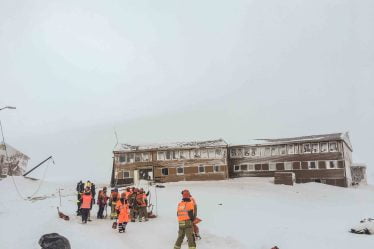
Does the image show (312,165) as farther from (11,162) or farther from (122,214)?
(11,162)

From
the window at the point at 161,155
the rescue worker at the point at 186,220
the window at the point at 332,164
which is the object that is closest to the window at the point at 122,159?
the window at the point at 161,155

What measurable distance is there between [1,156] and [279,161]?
43.4m

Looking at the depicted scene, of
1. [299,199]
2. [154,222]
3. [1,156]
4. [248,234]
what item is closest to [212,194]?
[299,199]

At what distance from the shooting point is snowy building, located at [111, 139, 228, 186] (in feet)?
162

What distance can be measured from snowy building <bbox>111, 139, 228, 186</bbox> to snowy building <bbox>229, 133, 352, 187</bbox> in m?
3.44

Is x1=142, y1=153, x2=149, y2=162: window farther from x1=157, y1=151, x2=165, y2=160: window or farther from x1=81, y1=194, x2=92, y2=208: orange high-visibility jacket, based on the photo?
x1=81, y1=194, x2=92, y2=208: orange high-visibility jacket

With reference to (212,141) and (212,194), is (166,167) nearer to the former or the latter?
(212,141)

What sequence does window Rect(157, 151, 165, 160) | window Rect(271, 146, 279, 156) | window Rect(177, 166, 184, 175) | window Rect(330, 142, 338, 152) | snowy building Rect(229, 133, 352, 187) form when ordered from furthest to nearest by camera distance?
1. window Rect(157, 151, 165, 160)
2. window Rect(177, 166, 184, 175)
3. window Rect(271, 146, 279, 156)
4. window Rect(330, 142, 338, 152)
5. snowy building Rect(229, 133, 352, 187)

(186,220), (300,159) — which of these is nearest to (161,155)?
(300,159)

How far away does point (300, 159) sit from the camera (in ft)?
158

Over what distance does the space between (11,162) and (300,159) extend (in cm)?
4642

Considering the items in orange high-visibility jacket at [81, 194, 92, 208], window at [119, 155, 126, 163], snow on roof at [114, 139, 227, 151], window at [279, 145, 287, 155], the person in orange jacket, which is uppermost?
snow on roof at [114, 139, 227, 151]

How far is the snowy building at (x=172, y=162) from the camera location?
49.5 m

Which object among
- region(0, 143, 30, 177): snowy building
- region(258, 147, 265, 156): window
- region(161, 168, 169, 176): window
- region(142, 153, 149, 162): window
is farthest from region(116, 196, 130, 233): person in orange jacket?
region(0, 143, 30, 177): snowy building
